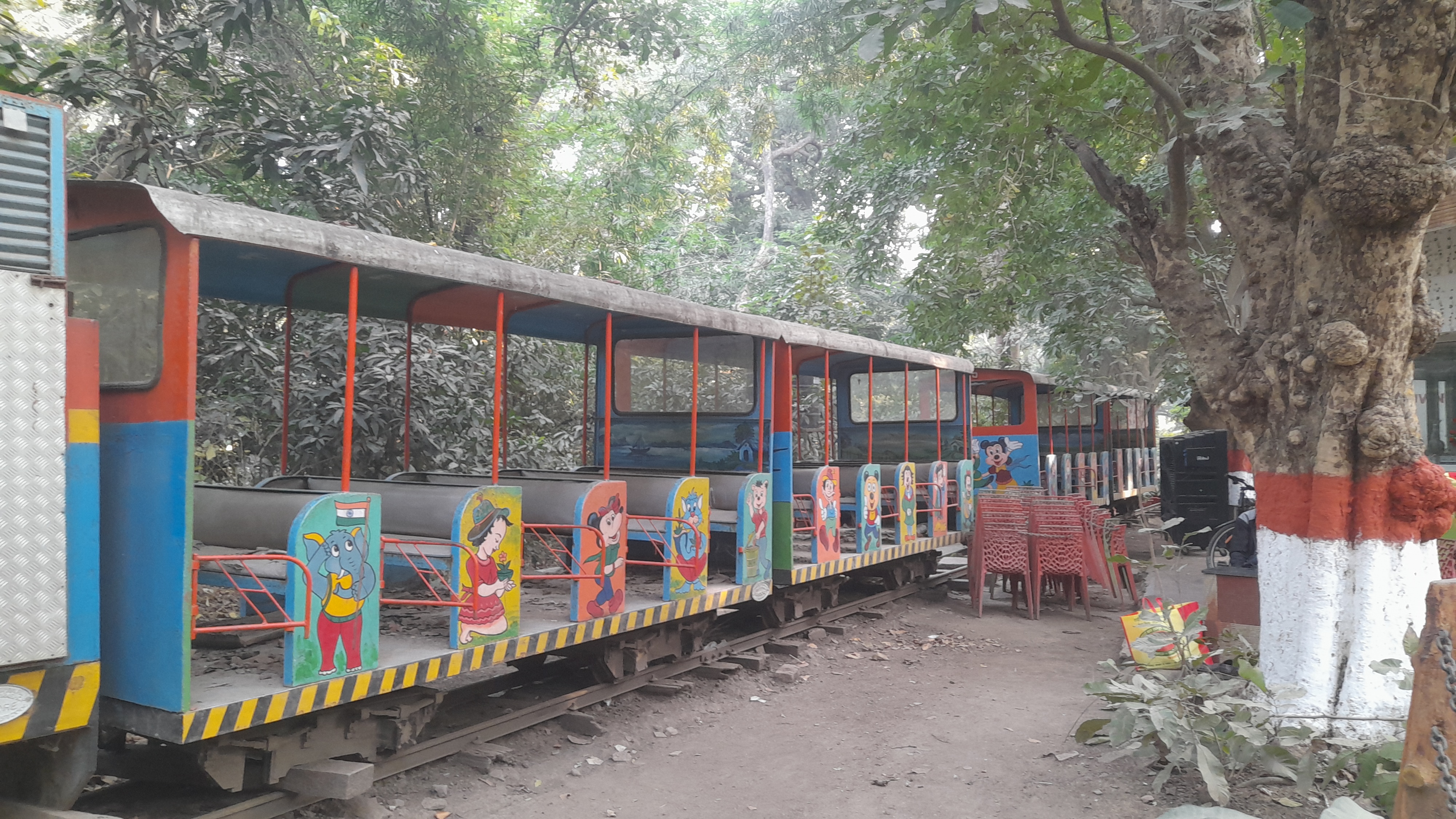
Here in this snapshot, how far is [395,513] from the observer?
554 cm

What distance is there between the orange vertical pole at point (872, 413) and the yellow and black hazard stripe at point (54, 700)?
21.0 ft

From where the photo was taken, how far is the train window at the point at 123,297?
11.4 feet

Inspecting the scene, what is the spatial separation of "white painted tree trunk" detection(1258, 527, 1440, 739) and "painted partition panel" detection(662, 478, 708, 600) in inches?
136

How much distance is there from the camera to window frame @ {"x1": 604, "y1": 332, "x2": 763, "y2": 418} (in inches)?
295

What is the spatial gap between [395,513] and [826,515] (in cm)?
379

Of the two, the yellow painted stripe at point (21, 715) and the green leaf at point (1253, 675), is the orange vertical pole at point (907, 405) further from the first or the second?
the yellow painted stripe at point (21, 715)

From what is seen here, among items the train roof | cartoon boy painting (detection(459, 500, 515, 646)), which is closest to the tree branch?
the train roof

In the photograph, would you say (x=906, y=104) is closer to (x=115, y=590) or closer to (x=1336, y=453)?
(x=1336, y=453)

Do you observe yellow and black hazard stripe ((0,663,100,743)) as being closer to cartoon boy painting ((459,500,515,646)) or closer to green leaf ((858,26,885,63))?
cartoon boy painting ((459,500,515,646))

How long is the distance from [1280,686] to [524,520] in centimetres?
446

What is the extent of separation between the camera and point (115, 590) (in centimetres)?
347

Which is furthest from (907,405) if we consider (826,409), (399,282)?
(399,282)

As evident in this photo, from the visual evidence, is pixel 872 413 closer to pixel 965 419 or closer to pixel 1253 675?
pixel 965 419

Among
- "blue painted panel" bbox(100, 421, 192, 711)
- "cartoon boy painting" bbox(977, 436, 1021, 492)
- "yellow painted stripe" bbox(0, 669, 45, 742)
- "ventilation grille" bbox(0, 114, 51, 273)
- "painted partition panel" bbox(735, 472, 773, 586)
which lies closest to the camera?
"yellow painted stripe" bbox(0, 669, 45, 742)
